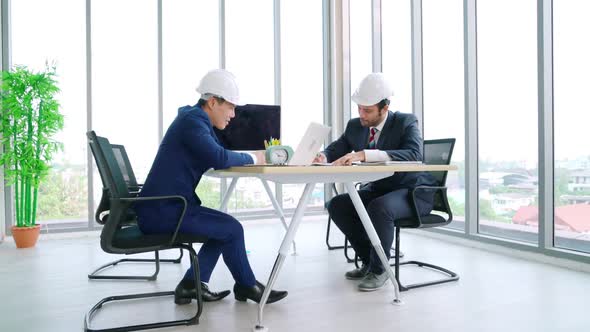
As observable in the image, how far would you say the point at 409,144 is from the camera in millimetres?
2707

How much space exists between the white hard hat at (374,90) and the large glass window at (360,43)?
109 inches

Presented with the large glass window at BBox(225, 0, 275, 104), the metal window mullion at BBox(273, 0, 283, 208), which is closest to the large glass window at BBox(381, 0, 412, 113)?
the metal window mullion at BBox(273, 0, 283, 208)

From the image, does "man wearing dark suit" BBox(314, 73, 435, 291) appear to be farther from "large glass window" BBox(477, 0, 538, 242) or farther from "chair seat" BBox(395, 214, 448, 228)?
"large glass window" BBox(477, 0, 538, 242)

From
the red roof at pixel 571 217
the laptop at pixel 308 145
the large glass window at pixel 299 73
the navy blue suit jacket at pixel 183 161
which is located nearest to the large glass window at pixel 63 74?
the large glass window at pixel 299 73

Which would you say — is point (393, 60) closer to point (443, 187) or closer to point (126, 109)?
point (443, 187)

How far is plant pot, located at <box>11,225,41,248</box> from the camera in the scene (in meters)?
4.06

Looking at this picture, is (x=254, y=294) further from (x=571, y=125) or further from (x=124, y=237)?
(x=571, y=125)

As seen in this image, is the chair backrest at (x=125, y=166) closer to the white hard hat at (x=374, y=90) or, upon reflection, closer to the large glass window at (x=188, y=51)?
the white hard hat at (x=374, y=90)

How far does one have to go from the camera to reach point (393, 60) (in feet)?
16.4

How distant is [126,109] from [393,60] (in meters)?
3.15

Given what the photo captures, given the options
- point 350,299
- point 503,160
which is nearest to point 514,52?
→ point 503,160

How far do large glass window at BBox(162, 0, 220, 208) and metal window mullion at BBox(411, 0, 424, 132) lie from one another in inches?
94.1


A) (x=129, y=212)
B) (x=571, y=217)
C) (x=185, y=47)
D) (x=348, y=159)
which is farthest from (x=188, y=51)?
(x=571, y=217)

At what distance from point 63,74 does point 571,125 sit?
4848 mm
